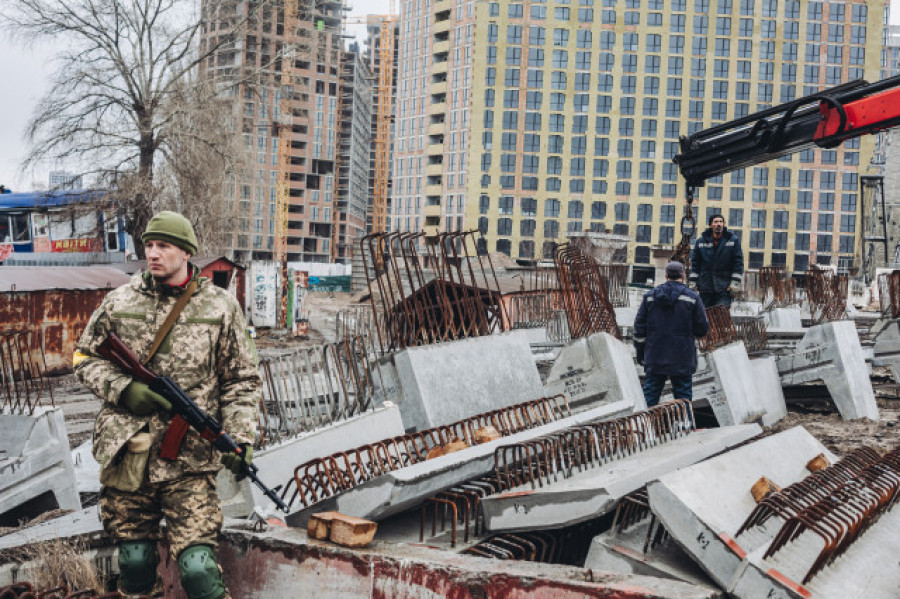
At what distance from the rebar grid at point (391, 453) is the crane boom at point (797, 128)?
4.34m

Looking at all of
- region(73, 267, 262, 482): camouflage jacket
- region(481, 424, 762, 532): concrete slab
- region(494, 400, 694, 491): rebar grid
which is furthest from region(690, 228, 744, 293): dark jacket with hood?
region(73, 267, 262, 482): camouflage jacket

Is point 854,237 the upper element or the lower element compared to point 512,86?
lower

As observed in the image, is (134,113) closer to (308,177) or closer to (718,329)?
(718,329)

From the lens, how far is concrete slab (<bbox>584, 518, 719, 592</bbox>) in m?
3.66

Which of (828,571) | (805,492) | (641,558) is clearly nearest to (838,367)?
(805,492)

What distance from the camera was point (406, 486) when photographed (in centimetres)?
418

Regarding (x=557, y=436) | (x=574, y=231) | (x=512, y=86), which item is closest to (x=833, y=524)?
(x=557, y=436)

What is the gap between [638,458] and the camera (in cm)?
516

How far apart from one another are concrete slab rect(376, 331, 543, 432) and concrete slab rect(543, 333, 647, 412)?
0.45m

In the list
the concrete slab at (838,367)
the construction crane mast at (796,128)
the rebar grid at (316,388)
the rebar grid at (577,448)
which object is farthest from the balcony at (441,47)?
the rebar grid at (577,448)

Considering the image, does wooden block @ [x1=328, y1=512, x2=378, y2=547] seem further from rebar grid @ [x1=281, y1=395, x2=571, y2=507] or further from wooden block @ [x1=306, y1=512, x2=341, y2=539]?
rebar grid @ [x1=281, y1=395, x2=571, y2=507]

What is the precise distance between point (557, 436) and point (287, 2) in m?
28.6

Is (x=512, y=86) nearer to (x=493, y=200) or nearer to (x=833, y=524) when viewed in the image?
(x=493, y=200)

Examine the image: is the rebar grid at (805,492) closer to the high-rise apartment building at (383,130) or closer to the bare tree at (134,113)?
the bare tree at (134,113)
